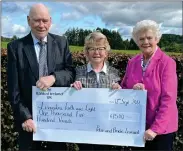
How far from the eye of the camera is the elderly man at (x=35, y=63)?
349cm

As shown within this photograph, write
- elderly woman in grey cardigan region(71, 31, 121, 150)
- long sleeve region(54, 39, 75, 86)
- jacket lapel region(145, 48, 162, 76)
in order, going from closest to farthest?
jacket lapel region(145, 48, 162, 76)
elderly woman in grey cardigan region(71, 31, 121, 150)
long sleeve region(54, 39, 75, 86)

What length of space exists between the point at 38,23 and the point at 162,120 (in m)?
1.48

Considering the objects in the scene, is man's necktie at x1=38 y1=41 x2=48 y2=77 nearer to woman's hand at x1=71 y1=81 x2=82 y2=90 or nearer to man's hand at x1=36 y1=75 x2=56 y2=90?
man's hand at x1=36 y1=75 x2=56 y2=90

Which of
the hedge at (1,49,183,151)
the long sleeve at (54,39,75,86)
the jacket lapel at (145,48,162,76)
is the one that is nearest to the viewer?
the jacket lapel at (145,48,162,76)

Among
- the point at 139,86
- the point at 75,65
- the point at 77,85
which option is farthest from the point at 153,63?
the point at 75,65

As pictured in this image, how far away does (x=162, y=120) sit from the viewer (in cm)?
320

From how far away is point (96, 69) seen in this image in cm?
348

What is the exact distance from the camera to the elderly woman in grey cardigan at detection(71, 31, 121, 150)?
3.41m

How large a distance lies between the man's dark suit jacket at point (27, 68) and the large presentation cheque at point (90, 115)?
107 mm

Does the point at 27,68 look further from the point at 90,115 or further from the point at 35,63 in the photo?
the point at 90,115

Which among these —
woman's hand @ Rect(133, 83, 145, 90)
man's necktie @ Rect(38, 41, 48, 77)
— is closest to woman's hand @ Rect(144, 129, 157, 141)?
woman's hand @ Rect(133, 83, 145, 90)

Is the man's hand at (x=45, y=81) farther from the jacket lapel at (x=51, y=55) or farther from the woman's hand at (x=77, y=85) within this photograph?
the woman's hand at (x=77, y=85)

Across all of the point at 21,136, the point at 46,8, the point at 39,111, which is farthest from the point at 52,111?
the point at 46,8

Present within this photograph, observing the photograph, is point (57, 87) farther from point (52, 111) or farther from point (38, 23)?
point (38, 23)
